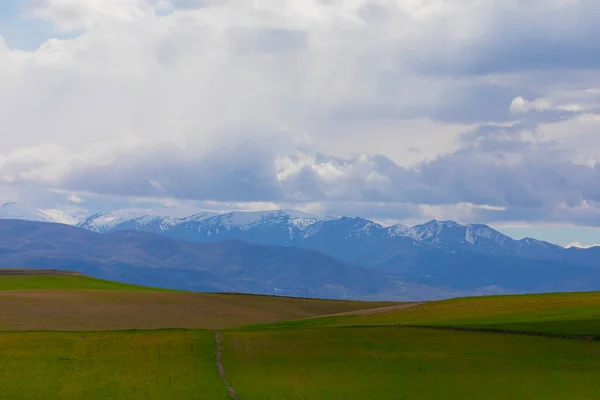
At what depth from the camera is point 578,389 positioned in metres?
57.9

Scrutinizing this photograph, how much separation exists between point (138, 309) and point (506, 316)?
53.0 metres

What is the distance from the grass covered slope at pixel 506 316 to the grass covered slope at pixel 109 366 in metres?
28.4

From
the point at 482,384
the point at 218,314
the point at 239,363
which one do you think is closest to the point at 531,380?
the point at 482,384

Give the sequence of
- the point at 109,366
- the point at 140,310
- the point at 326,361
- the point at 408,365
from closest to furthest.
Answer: the point at 109,366 → the point at 408,365 → the point at 326,361 → the point at 140,310

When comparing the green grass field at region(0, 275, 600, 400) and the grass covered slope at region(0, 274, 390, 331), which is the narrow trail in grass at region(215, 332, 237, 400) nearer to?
the green grass field at region(0, 275, 600, 400)

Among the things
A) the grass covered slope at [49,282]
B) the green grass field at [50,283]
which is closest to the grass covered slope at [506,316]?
the green grass field at [50,283]

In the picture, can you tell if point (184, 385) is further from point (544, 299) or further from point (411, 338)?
point (544, 299)

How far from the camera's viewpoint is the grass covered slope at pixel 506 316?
85.8 metres

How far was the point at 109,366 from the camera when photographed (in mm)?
65562

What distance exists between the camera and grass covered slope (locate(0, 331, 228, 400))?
5709 cm

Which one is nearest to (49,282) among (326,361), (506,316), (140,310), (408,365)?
(140,310)

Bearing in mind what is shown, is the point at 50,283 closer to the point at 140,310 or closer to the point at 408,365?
the point at 140,310

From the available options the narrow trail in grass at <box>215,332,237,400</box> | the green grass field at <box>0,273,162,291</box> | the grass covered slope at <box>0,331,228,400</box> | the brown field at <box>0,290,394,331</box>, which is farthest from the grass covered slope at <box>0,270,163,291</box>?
the narrow trail in grass at <box>215,332,237,400</box>

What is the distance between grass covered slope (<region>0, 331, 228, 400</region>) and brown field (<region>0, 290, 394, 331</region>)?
85.7ft
